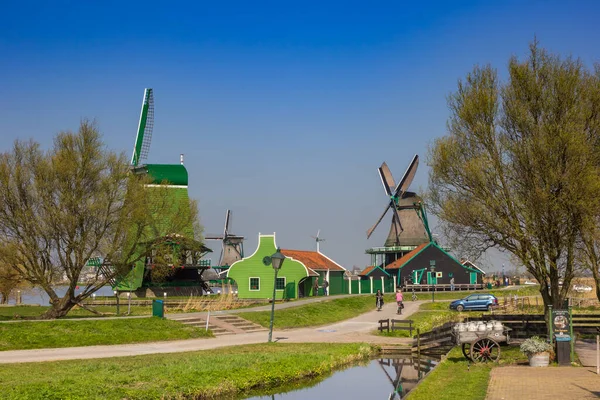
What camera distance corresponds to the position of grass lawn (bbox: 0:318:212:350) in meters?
28.1

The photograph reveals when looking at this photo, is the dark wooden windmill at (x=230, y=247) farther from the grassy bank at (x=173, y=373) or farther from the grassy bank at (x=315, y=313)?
the grassy bank at (x=173, y=373)

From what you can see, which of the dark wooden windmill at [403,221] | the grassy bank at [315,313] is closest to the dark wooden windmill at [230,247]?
the dark wooden windmill at [403,221]

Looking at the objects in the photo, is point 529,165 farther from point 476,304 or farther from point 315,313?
point 476,304

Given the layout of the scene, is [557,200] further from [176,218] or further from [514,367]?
[176,218]

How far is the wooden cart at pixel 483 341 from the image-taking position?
2300cm

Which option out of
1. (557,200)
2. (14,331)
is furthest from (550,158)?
(14,331)

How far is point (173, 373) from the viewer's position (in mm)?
19719

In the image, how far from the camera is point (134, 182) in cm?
3928

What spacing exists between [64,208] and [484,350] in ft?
79.3

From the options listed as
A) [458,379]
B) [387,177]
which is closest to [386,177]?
[387,177]

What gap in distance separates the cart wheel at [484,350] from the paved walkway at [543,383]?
1.71 meters

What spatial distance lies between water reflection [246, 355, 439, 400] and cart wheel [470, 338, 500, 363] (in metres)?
2.35

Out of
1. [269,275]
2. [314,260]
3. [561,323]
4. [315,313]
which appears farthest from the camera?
[314,260]

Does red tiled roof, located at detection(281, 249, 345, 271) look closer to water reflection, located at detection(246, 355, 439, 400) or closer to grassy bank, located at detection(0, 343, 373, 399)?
water reflection, located at detection(246, 355, 439, 400)
